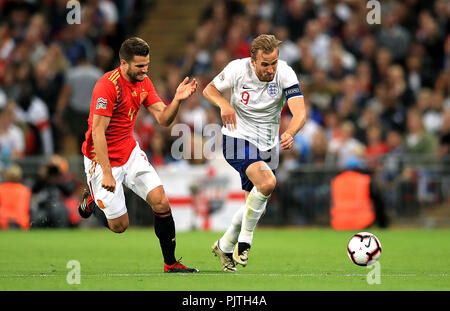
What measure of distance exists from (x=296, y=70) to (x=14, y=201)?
6.92 meters

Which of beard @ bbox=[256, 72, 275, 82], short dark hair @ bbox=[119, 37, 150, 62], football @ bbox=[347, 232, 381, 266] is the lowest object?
football @ bbox=[347, 232, 381, 266]

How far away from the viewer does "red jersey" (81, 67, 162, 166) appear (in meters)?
9.54

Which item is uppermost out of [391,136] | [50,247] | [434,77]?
[434,77]

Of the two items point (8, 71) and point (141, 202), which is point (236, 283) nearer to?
point (141, 202)

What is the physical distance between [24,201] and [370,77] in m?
8.06

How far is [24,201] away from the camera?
57.5ft

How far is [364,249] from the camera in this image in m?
10.0

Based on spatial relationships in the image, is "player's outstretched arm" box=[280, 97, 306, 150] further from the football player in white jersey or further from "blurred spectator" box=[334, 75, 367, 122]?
"blurred spectator" box=[334, 75, 367, 122]

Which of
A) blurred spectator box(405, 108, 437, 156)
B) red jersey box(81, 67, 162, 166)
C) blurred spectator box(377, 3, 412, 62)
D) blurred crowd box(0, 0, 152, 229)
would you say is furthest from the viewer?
blurred spectator box(377, 3, 412, 62)

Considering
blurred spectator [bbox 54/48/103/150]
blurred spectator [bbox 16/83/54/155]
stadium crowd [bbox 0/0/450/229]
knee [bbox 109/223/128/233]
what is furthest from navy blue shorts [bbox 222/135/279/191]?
blurred spectator [bbox 16/83/54/155]

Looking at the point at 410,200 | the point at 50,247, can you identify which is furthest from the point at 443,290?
the point at 410,200

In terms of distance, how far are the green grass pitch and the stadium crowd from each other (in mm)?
2501
